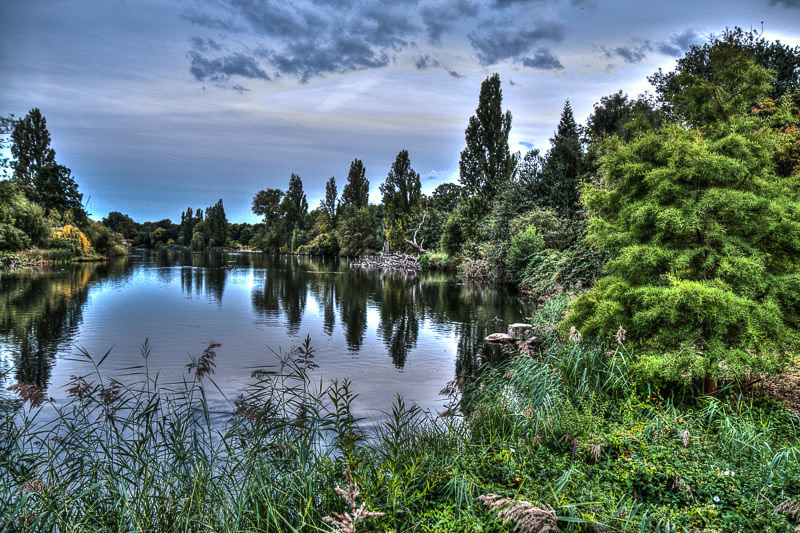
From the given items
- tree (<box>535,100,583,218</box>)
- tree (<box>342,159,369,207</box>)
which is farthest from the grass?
tree (<box>342,159,369,207</box>)

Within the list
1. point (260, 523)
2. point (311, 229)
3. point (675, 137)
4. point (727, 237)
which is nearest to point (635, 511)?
point (260, 523)

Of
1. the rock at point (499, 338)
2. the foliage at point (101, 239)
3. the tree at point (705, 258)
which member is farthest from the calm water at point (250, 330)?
the foliage at point (101, 239)

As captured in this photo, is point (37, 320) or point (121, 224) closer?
point (37, 320)

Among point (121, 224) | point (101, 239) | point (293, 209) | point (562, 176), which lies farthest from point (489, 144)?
point (121, 224)

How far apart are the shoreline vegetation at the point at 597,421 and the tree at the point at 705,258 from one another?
23mm

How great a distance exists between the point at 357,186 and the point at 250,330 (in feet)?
172

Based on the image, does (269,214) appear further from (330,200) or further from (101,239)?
(101,239)

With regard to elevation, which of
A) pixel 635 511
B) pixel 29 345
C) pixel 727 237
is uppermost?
pixel 727 237

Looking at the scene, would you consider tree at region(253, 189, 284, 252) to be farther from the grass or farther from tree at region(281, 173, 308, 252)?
the grass

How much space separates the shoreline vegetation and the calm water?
1.94 meters

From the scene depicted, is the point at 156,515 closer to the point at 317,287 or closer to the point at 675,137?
the point at 675,137

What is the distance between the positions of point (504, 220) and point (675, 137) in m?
21.3

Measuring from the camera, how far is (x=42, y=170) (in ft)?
121

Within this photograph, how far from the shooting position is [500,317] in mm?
14867
